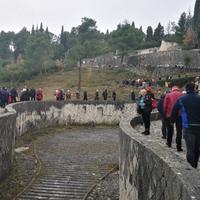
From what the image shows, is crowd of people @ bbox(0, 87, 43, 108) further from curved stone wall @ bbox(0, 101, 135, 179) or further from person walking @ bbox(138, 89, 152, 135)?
person walking @ bbox(138, 89, 152, 135)

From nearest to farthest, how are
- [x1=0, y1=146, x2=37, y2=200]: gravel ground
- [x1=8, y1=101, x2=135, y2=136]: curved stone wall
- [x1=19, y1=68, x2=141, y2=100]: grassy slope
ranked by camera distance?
1. [x1=0, y1=146, x2=37, y2=200]: gravel ground
2. [x1=8, y1=101, x2=135, y2=136]: curved stone wall
3. [x1=19, y1=68, x2=141, y2=100]: grassy slope

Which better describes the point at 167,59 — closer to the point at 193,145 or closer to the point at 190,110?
the point at 190,110

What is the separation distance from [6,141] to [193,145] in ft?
40.1

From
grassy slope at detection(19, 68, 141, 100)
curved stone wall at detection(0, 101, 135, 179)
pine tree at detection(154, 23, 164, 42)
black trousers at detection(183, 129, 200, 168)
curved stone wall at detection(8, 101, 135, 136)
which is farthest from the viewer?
pine tree at detection(154, 23, 164, 42)

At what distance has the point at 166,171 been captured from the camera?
23.6 feet

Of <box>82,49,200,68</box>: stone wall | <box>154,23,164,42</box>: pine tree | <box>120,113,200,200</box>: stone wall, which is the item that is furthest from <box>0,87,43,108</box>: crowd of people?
<box>154,23,164,42</box>: pine tree

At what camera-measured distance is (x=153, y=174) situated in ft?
26.7

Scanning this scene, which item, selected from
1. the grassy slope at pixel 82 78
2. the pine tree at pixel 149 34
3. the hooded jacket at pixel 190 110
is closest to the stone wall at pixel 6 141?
the hooded jacket at pixel 190 110

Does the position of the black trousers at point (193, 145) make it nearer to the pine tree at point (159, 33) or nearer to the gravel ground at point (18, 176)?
the gravel ground at point (18, 176)

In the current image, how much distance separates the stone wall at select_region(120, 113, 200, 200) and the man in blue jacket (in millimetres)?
466

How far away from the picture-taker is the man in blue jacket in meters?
8.71

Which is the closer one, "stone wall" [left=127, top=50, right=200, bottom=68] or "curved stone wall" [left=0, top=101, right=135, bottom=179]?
"curved stone wall" [left=0, top=101, right=135, bottom=179]

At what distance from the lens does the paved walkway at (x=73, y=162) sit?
18703 millimetres

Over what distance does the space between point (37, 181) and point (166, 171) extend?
43.3ft
